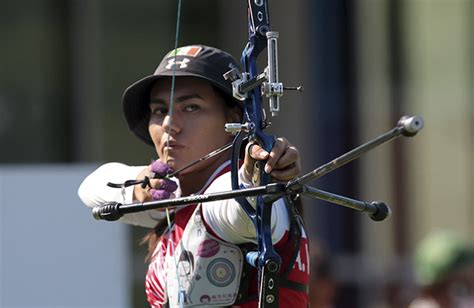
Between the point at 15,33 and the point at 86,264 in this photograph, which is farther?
the point at 15,33

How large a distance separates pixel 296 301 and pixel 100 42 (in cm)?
632

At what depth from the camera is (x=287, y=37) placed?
8984 millimetres

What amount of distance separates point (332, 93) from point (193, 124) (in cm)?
607

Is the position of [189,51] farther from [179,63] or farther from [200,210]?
[200,210]

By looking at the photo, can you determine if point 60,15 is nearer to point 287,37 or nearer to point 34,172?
point 287,37

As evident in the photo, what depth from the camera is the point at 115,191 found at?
3342 mm

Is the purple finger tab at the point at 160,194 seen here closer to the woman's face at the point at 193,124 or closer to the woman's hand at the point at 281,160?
the woman's face at the point at 193,124

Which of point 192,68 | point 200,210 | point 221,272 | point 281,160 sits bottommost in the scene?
point 221,272

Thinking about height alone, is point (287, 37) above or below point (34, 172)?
above

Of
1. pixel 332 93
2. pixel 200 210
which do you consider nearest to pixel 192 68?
pixel 200 210

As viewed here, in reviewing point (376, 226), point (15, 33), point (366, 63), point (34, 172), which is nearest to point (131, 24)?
point (15, 33)

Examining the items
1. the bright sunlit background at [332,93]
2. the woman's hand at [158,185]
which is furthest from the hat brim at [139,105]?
the bright sunlit background at [332,93]

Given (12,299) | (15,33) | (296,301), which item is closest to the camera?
(296,301)


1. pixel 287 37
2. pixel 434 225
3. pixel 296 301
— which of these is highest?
pixel 287 37
